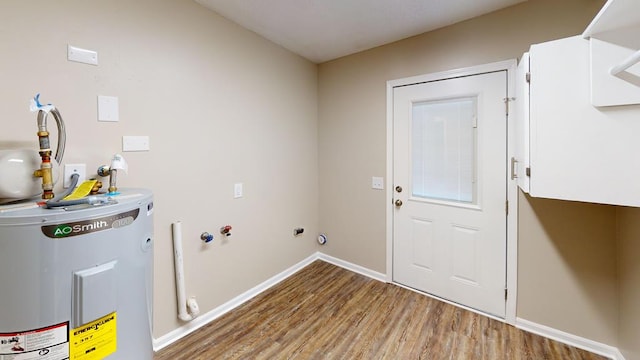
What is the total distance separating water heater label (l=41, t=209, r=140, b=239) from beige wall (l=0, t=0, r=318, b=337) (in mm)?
667

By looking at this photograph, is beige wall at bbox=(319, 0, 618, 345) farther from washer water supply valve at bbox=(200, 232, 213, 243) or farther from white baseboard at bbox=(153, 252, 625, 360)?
washer water supply valve at bbox=(200, 232, 213, 243)

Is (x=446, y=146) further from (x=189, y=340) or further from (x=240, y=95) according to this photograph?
(x=189, y=340)

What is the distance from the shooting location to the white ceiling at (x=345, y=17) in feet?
6.45

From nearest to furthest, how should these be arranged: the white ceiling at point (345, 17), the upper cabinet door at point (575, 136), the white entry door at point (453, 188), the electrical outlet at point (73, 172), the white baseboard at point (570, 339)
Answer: the upper cabinet door at point (575, 136) → the electrical outlet at point (73, 172) → the white baseboard at point (570, 339) → the white ceiling at point (345, 17) → the white entry door at point (453, 188)

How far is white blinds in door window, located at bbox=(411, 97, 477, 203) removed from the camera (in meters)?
2.25

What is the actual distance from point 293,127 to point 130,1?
166 cm

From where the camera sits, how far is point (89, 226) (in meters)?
0.97

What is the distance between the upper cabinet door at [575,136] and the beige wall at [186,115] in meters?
2.10

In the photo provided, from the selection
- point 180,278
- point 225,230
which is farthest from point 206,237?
point 180,278

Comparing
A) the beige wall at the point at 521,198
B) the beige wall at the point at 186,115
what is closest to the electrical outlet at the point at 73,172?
the beige wall at the point at 186,115

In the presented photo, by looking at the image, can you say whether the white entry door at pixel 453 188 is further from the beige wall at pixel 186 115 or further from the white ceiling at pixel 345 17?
the beige wall at pixel 186 115

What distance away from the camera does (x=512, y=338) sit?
192cm

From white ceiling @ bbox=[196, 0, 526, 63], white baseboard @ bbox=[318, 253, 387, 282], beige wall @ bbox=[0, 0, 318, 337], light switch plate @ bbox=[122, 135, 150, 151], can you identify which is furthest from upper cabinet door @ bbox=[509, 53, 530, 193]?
light switch plate @ bbox=[122, 135, 150, 151]

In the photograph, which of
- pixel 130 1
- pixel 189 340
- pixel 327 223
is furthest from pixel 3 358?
pixel 327 223
